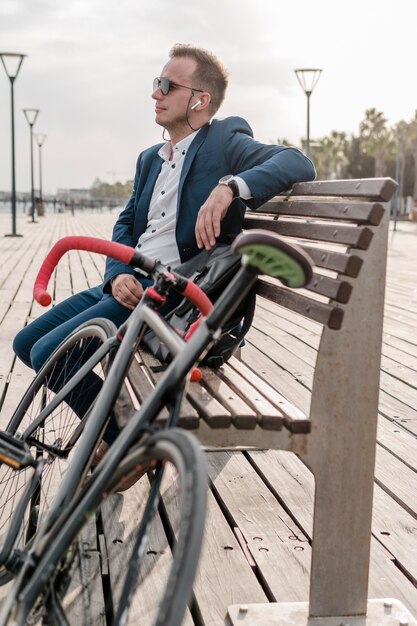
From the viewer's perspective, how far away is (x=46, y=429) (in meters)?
3.05

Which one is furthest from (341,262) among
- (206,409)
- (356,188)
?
(206,409)

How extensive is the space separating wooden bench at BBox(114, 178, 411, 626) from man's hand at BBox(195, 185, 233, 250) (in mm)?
381

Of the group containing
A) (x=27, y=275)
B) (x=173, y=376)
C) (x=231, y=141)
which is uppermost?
(x=231, y=141)

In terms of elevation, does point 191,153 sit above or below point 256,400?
above

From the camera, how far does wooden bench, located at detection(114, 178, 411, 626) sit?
7.39 ft

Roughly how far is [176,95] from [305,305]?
1.18 meters

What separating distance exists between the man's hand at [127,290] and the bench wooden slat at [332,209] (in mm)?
571

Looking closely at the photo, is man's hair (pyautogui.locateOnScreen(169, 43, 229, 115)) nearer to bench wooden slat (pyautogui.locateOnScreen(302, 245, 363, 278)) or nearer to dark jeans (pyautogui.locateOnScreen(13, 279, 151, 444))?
dark jeans (pyautogui.locateOnScreen(13, 279, 151, 444))

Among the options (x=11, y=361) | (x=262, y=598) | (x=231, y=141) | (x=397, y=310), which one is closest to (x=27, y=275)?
(x=397, y=310)

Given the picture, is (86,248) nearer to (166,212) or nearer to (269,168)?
(269,168)

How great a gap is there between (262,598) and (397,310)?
6.23 meters

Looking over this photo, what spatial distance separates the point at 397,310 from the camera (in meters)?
8.49

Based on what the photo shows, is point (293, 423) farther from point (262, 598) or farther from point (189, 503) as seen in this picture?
point (189, 503)

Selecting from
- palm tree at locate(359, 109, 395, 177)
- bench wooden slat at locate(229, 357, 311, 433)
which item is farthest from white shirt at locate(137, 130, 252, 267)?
palm tree at locate(359, 109, 395, 177)
